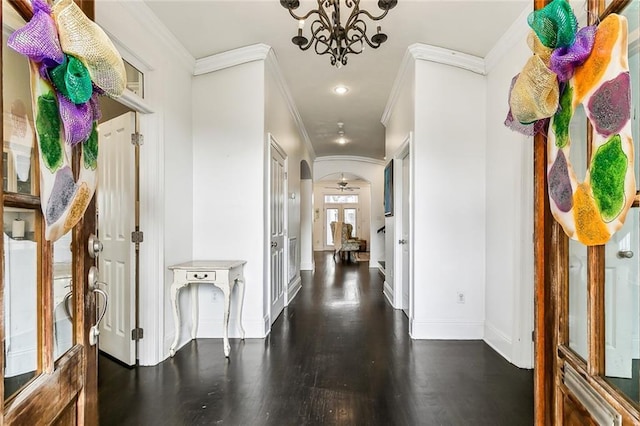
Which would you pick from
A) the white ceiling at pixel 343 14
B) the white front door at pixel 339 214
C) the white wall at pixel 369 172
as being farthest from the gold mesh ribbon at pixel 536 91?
the white front door at pixel 339 214

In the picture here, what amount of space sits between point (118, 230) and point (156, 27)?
5.65ft

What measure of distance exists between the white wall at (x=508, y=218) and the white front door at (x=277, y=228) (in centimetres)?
228

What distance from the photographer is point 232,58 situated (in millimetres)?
3514

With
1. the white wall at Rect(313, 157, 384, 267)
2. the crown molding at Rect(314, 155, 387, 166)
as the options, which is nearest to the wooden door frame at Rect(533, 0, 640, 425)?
the white wall at Rect(313, 157, 384, 267)

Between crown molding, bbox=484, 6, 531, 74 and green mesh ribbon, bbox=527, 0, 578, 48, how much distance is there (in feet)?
7.80

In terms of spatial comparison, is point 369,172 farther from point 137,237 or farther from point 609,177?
point 609,177

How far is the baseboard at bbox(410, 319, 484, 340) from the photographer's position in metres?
3.51

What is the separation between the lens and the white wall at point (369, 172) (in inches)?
347

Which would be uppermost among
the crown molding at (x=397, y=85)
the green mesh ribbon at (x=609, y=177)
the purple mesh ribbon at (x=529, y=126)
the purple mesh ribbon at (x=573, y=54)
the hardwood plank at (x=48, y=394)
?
the crown molding at (x=397, y=85)

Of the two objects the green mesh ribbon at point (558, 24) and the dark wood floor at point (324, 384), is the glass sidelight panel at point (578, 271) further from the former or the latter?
the dark wood floor at point (324, 384)

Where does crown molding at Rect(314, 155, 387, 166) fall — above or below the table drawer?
above

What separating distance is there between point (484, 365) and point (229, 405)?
2.06 metres

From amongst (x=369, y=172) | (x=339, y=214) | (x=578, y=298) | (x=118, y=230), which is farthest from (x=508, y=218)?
(x=339, y=214)

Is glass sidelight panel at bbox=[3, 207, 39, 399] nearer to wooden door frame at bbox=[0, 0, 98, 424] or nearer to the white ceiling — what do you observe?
wooden door frame at bbox=[0, 0, 98, 424]
